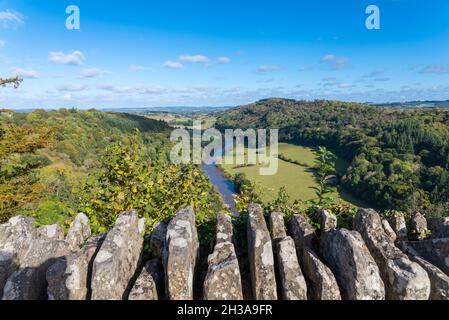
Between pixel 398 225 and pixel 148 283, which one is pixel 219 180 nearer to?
pixel 398 225

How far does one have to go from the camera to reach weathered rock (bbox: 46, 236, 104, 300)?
160 inches

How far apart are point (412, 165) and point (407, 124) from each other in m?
38.4

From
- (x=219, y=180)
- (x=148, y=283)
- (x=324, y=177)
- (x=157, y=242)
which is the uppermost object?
(x=324, y=177)

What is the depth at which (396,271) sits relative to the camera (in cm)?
412

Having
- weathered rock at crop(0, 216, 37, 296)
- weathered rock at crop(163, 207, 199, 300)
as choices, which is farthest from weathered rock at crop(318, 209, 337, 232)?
weathered rock at crop(0, 216, 37, 296)

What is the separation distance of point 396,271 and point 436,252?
1253 millimetres

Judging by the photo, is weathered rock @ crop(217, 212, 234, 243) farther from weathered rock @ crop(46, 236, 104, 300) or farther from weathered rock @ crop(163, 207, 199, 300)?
weathered rock @ crop(46, 236, 104, 300)

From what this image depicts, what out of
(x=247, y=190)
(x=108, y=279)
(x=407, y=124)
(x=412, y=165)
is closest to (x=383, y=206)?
(x=412, y=165)

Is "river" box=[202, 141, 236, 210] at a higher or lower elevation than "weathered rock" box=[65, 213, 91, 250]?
lower

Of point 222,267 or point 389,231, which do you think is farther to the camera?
point 389,231

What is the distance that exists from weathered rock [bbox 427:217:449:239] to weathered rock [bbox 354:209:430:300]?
138 cm

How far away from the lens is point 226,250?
4770mm

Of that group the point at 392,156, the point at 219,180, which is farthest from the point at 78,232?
the point at 392,156

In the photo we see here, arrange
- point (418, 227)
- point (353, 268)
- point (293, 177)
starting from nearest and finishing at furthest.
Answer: point (353, 268), point (418, 227), point (293, 177)
